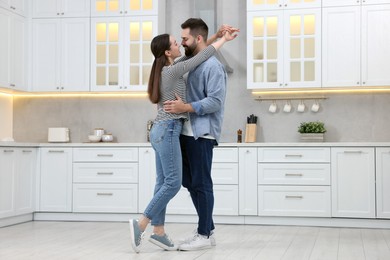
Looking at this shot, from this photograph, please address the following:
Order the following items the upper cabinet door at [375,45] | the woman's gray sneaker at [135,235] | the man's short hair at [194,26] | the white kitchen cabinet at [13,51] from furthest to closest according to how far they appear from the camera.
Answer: the white kitchen cabinet at [13,51]
the upper cabinet door at [375,45]
the man's short hair at [194,26]
the woman's gray sneaker at [135,235]

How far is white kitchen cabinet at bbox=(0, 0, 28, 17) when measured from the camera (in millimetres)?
5957

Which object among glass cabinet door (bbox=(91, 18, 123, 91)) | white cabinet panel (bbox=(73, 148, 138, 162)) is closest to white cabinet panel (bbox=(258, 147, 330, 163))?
white cabinet panel (bbox=(73, 148, 138, 162))

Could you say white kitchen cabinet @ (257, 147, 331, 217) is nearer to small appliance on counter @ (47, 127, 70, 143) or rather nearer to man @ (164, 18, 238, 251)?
man @ (164, 18, 238, 251)

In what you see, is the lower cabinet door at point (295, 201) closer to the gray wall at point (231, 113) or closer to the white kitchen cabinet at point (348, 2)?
the gray wall at point (231, 113)

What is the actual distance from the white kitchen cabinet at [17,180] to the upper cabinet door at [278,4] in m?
2.45

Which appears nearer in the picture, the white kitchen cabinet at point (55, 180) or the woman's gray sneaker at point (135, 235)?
the woman's gray sneaker at point (135, 235)

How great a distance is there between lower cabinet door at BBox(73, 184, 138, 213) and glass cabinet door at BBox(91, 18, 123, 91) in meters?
0.97

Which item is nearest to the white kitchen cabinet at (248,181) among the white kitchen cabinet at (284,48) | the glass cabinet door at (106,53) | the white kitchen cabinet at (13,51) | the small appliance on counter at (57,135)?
the white kitchen cabinet at (284,48)

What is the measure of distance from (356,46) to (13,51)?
318cm

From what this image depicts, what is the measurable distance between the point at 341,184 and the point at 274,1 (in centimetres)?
177

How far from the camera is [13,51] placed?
6.15m

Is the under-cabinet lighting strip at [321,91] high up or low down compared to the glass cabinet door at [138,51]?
down

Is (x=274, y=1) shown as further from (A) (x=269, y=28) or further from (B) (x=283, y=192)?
(B) (x=283, y=192)

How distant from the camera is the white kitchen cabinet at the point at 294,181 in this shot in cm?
564
